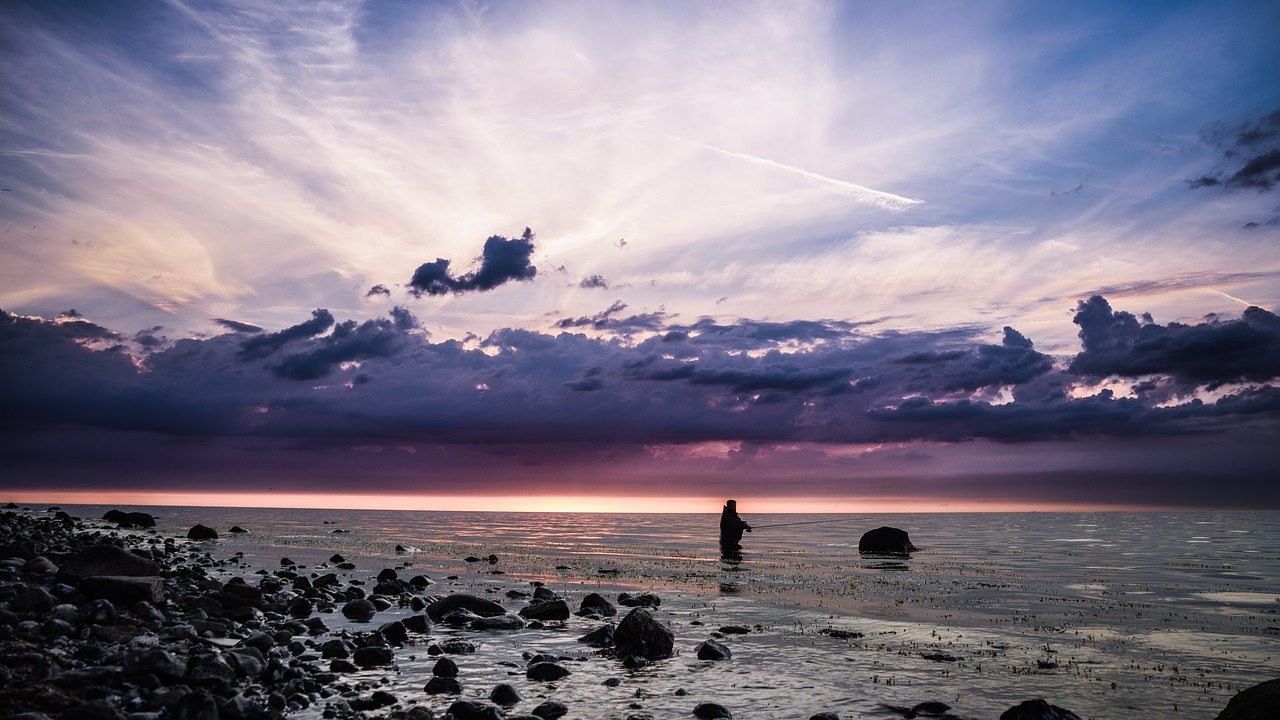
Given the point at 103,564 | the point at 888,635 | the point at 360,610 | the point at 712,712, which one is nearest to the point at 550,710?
the point at 712,712

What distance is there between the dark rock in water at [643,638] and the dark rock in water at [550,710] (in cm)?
643

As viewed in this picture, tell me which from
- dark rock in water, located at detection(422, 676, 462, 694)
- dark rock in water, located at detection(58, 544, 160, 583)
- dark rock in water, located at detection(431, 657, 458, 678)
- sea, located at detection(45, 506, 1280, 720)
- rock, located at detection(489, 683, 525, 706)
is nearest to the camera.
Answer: rock, located at detection(489, 683, 525, 706)

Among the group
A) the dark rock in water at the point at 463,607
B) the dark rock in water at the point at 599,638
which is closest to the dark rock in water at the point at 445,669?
the dark rock in water at the point at 599,638

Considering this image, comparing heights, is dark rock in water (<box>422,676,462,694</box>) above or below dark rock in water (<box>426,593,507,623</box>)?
above

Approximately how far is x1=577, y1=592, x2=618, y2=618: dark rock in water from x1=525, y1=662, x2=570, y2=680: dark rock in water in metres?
11.4

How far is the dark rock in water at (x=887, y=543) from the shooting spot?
231 feet

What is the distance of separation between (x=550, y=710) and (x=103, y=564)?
59.9ft

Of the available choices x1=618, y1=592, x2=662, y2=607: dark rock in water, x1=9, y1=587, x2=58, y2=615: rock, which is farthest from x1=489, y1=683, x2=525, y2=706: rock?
x1=618, y1=592, x2=662, y2=607: dark rock in water

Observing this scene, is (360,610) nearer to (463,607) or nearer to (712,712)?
(463,607)

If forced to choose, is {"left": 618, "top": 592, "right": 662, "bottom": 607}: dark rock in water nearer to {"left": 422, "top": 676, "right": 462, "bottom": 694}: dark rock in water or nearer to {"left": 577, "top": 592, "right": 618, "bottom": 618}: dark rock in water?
{"left": 577, "top": 592, "right": 618, "bottom": 618}: dark rock in water

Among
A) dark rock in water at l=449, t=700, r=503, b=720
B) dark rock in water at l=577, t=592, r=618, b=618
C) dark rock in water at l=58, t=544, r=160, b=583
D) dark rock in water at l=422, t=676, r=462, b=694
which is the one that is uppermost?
dark rock in water at l=58, t=544, r=160, b=583

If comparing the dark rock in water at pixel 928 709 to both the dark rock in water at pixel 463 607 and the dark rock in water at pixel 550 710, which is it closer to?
the dark rock in water at pixel 550 710

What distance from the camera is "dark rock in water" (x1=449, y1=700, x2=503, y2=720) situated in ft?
50.5

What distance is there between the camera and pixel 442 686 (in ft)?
59.5
